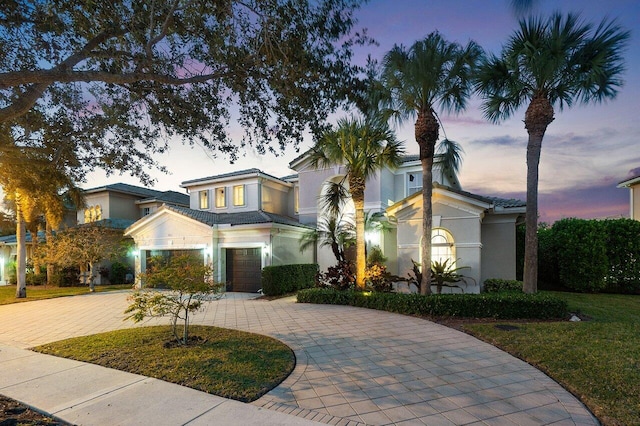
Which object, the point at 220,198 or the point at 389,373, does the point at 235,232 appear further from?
the point at 389,373

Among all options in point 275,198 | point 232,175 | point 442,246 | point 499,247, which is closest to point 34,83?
point 442,246

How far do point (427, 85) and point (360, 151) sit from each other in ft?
10.3

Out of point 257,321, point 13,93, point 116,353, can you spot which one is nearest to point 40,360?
point 116,353

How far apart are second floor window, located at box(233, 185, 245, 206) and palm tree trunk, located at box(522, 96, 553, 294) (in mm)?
16301

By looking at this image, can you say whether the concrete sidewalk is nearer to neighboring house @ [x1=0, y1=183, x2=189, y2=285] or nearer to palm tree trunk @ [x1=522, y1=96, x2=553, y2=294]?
palm tree trunk @ [x1=522, y1=96, x2=553, y2=294]

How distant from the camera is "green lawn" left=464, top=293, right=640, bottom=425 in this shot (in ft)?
13.9

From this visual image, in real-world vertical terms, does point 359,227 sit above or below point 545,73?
below

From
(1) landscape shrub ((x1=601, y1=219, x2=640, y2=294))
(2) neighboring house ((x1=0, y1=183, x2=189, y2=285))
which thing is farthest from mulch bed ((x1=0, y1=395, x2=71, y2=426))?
(2) neighboring house ((x1=0, y1=183, x2=189, y2=285))

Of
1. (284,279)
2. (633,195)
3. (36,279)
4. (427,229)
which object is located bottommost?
(36,279)

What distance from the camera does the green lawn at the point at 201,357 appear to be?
4773 millimetres

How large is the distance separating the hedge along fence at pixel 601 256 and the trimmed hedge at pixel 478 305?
7378 mm

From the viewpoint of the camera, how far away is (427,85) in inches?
402

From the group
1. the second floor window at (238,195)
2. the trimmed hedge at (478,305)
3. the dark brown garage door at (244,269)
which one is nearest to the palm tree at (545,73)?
the trimmed hedge at (478,305)

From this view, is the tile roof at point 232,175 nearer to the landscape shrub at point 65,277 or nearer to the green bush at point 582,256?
the landscape shrub at point 65,277
